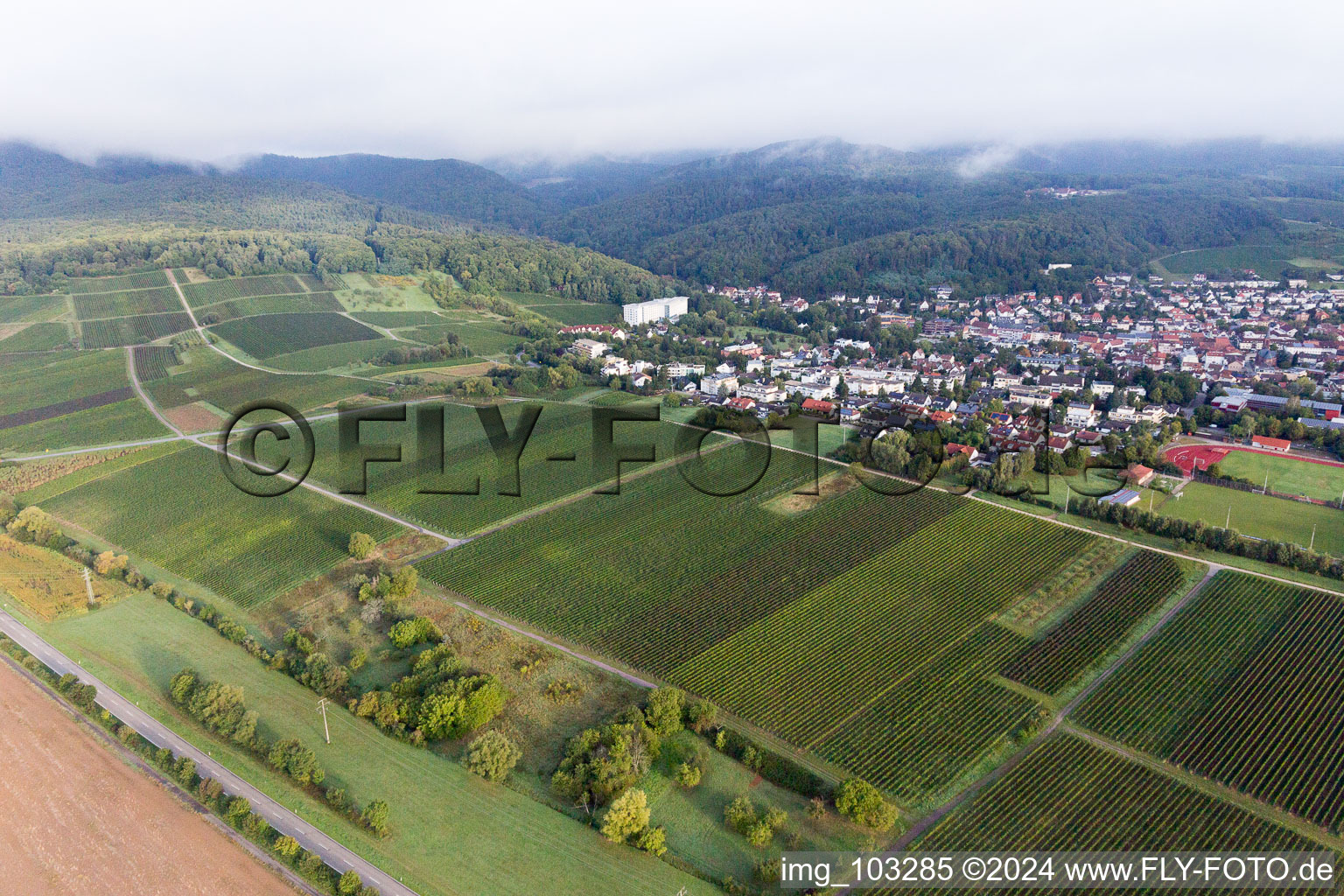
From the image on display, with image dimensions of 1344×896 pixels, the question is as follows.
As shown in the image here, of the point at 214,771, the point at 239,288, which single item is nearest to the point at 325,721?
the point at 214,771

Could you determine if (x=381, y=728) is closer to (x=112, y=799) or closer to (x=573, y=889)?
(x=112, y=799)

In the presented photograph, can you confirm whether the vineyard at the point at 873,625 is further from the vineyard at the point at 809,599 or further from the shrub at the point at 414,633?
the shrub at the point at 414,633

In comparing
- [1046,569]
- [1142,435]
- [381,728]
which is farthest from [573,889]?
[1142,435]

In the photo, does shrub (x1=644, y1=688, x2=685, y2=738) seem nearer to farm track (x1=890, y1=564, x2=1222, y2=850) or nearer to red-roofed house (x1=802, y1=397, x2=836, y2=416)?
farm track (x1=890, y1=564, x2=1222, y2=850)

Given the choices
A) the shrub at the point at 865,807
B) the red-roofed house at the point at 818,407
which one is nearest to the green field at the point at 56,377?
the red-roofed house at the point at 818,407

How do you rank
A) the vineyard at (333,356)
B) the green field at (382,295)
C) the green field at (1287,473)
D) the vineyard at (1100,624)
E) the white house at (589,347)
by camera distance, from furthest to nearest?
1. the green field at (382,295)
2. the white house at (589,347)
3. the vineyard at (333,356)
4. the green field at (1287,473)
5. the vineyard at (1100,624)

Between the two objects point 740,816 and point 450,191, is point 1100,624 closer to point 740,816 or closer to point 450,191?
point 740,816

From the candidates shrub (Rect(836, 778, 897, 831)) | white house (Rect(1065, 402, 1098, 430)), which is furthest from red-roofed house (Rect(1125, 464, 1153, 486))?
shrub (Rect(836, 778, 897, 831))
